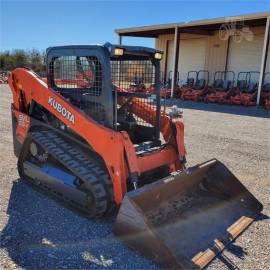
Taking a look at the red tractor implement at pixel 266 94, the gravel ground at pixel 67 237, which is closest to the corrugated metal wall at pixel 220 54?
the red tractor implement at pixel 266 94

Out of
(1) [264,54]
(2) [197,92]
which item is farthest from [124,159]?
(2) [197,92]

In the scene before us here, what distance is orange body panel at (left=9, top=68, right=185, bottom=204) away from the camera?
134 inches

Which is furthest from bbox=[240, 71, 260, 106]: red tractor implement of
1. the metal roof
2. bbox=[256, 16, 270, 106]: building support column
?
the metal roof

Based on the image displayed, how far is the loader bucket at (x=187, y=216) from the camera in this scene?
2865 millimetres

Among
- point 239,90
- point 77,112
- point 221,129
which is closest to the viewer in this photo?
point 77,112

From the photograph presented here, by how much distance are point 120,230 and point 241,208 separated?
1.55m

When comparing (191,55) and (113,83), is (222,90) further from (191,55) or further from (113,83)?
(113,83)

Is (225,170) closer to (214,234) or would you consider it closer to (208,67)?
(214,234)

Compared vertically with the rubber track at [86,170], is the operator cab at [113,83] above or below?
above

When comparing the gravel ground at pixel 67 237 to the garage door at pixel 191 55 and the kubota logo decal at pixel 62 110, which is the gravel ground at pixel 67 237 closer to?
the kubota logo decal at pixel 62 110

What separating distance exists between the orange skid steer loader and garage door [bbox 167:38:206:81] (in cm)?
1690

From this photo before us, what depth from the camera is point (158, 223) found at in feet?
10.8

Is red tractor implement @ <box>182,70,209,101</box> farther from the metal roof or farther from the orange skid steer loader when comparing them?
the orange skid steer loader

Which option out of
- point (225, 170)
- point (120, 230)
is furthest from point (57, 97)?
point (225, 170)
